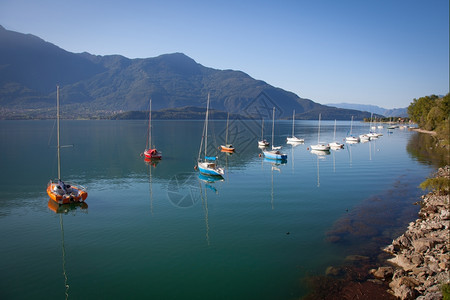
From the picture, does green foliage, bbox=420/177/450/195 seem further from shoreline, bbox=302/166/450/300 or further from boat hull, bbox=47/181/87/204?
boat hull, bbox=47/181/87/204

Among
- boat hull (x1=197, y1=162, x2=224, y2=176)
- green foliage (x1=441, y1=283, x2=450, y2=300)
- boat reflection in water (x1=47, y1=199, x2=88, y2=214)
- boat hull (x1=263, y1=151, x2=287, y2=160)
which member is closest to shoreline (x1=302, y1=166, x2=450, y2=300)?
green foliage (x1=441, y1=283, x2=450, y2=300)

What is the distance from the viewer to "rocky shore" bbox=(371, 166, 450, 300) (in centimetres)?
1708

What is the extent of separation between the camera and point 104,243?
26422mm

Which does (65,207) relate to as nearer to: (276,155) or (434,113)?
(276,155)

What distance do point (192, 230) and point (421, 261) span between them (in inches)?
735

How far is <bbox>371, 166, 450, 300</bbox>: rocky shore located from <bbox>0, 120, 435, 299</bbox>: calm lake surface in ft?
7.13

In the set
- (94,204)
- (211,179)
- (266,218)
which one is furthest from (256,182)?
(94,204)

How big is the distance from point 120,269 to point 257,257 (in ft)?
33.9

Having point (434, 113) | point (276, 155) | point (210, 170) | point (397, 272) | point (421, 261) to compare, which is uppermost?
point (434, 113)

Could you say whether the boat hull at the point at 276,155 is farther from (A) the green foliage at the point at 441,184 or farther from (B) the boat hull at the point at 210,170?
(A) the green foliage at the point at 441,184

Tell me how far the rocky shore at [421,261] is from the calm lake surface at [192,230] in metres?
2.17

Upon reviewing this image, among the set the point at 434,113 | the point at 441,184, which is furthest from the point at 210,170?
the point at 434,113

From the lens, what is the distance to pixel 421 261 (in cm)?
2019

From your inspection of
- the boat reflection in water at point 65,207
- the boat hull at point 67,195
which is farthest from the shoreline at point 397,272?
the boat hull at point 67,195
